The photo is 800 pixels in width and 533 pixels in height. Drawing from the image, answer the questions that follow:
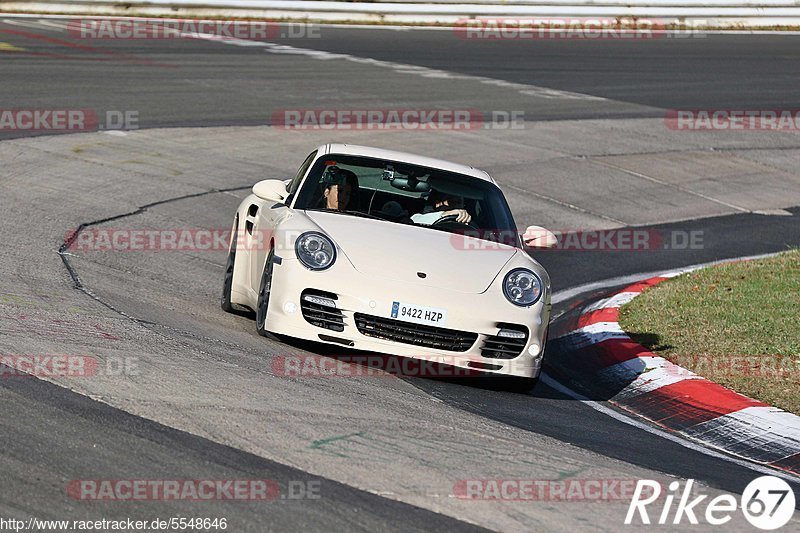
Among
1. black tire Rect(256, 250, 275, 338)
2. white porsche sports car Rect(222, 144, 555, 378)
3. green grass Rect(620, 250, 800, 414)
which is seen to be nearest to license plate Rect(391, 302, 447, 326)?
white porsche sports car Rect(222, 144, 555, 378)

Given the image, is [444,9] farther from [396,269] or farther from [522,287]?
[396,269]

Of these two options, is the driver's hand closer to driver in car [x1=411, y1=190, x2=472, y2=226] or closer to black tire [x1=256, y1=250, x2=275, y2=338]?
driver in car [x1=411, y1=190, x2=472, y2=226]

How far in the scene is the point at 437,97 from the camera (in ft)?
65.7

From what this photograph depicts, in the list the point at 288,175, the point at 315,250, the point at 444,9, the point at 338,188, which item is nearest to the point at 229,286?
the point at 338,188

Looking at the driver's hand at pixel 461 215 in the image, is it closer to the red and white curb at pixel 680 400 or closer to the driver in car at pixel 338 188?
the driver in car at pixel 338 188

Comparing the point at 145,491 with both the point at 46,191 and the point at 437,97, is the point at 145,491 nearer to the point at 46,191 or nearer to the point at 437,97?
the point at 46,191

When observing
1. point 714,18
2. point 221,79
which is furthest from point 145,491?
point 714,18

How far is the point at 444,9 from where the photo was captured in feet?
91.8

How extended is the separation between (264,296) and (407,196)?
1479mm

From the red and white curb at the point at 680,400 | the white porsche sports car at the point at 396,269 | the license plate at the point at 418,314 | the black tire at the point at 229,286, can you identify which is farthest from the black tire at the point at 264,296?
the red and white curb at the point at 680,400

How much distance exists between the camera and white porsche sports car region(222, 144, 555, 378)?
7.27 m

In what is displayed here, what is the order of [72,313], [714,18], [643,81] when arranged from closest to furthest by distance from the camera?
[72,313] < [643,81] < [714,18]

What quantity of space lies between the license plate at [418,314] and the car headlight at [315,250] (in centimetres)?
53

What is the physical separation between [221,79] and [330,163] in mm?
11658
